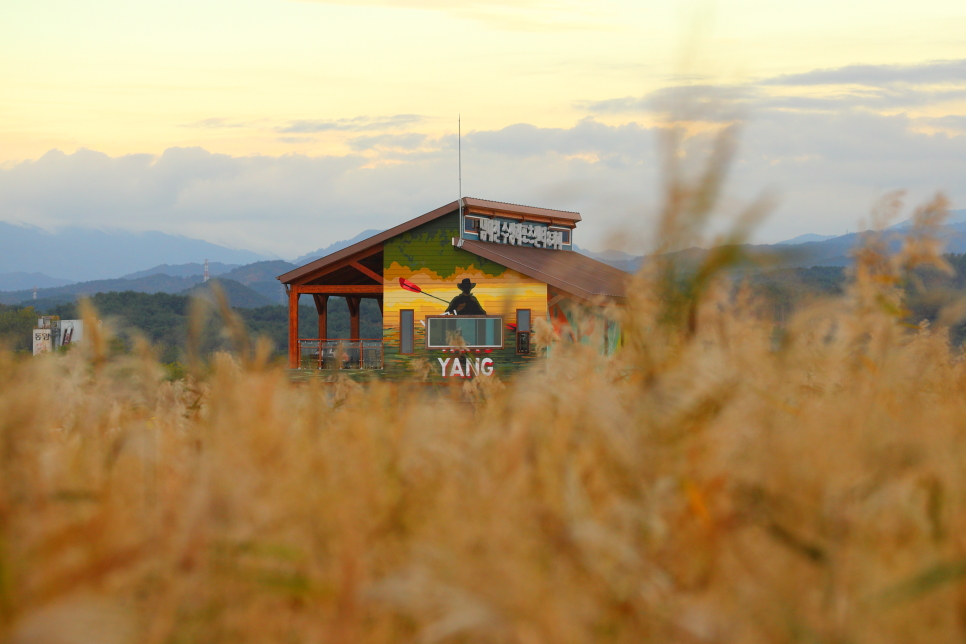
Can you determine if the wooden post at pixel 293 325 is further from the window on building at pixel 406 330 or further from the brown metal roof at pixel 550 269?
the brown metal roof at pixel 550 269

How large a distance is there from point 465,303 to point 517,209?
4.16 m

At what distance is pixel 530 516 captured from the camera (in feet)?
5.26

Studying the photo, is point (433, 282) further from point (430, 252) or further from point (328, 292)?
point (328, 292)

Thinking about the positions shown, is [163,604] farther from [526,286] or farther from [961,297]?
[526,286]

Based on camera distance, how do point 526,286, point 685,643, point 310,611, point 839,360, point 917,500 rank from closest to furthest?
1. point 685,643
2. point 310,611
3. point 917,500
4. point 839,360
5. point 526,286

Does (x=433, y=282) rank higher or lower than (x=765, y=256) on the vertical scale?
higher

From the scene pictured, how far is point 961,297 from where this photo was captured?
332 cm

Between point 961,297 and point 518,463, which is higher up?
point 961,297

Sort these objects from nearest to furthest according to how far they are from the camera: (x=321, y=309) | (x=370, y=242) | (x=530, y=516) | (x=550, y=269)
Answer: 1. (x=530, y=516)
2. (x=550, y=269)
3. (x=370, y=242)
4. (x=321, y=309)

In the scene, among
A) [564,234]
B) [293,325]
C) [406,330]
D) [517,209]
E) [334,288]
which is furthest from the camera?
[564,234]

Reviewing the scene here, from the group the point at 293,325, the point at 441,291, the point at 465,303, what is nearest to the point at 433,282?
the point at 441,291

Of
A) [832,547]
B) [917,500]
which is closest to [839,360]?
[917,500]

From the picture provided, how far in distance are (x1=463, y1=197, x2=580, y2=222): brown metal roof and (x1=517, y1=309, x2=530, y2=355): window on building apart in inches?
139

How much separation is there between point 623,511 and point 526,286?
2091 cm
